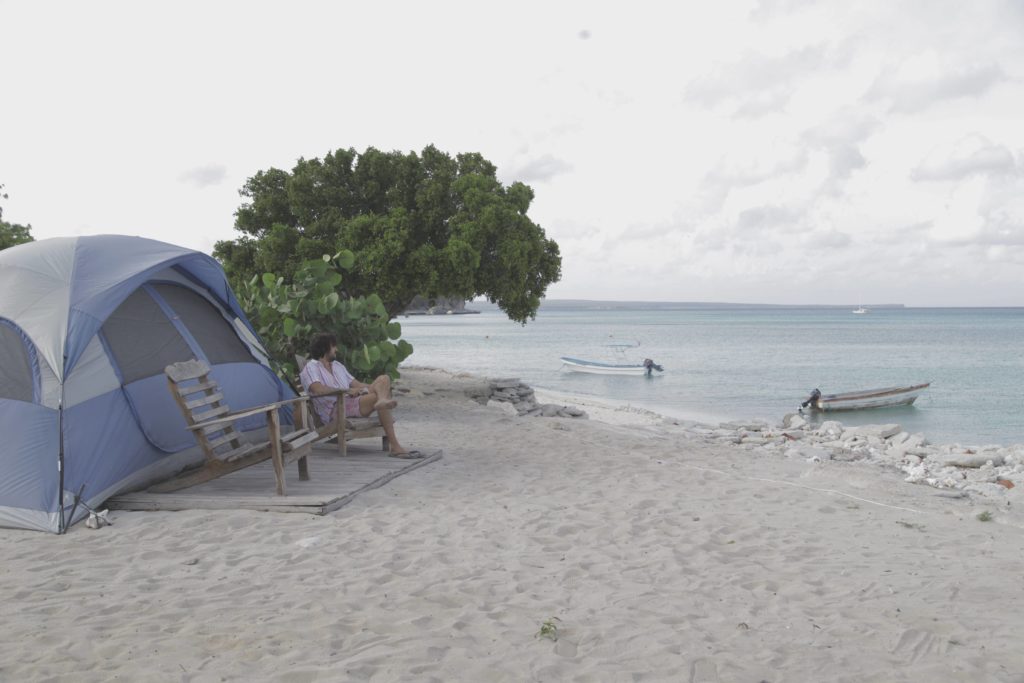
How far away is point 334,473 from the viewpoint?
7.43 metres

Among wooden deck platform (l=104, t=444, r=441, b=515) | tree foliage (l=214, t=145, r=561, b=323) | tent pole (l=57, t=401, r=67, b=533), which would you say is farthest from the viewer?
tree foliage (l=214, t=145, r=561, b=323)

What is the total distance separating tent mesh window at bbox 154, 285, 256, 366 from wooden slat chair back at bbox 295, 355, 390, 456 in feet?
2.96

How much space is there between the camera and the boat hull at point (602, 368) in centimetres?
3519

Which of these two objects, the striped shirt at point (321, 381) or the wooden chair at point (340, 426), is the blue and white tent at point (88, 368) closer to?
the striped shirt at point (321, 381)

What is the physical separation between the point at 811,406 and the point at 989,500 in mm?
15554

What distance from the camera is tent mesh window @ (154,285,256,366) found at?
24.5 feet

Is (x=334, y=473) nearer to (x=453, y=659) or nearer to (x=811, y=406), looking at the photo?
(x=453, y=659)

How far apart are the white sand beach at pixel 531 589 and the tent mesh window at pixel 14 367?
1.16 m

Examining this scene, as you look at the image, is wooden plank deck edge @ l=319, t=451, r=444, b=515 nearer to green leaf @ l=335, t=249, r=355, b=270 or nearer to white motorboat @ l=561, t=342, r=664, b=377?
green leaf @ l=335, t=249, r=355, b=270

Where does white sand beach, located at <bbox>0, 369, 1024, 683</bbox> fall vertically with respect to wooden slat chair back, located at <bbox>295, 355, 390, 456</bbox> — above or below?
below

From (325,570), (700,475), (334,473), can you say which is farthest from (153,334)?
(700,475)

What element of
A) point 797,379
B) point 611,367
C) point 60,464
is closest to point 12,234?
point 60,464

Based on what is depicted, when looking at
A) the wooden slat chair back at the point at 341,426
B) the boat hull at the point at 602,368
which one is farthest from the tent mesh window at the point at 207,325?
the boat hull at the point at 602,368

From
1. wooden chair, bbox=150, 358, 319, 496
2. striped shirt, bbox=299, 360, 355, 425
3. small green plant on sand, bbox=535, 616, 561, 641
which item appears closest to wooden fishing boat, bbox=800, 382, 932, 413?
striped shirt, bbox=299, 360, 355, 425
